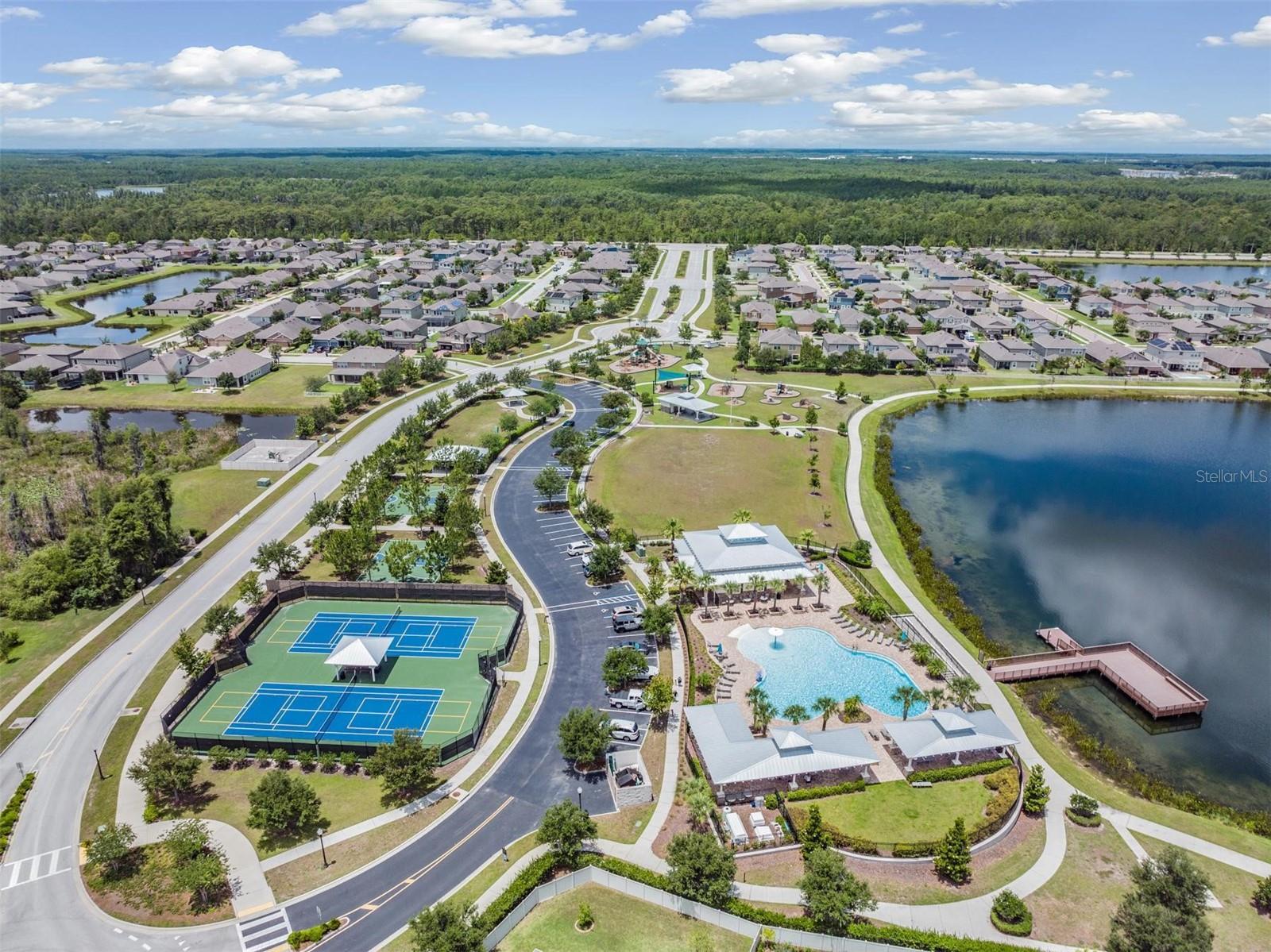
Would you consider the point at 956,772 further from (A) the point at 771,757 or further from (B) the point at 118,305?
(B) the point at 118,305

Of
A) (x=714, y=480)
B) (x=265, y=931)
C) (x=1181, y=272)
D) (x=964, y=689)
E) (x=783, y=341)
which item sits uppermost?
(x=1181, y=272)

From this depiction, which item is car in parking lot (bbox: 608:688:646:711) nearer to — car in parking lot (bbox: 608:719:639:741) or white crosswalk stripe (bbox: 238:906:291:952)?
car in parking lot (bbox: 608:719:639:741)

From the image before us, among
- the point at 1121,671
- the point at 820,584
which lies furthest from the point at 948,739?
the point at 1121,671

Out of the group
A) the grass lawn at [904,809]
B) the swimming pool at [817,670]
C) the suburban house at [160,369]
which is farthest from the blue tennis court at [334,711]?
the suburban house at [160,369]

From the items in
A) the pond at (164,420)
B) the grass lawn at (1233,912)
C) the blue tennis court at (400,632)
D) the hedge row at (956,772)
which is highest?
the pond at (164,420)

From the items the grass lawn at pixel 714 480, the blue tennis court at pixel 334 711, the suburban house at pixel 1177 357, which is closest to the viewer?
the blue tennis court at pixel 334 711

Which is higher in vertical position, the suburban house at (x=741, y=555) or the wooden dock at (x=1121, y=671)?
the suburban house at (x=741, y=555)

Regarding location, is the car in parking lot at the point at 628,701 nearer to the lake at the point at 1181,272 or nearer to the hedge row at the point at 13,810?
the hedge row at the point at 13,810
